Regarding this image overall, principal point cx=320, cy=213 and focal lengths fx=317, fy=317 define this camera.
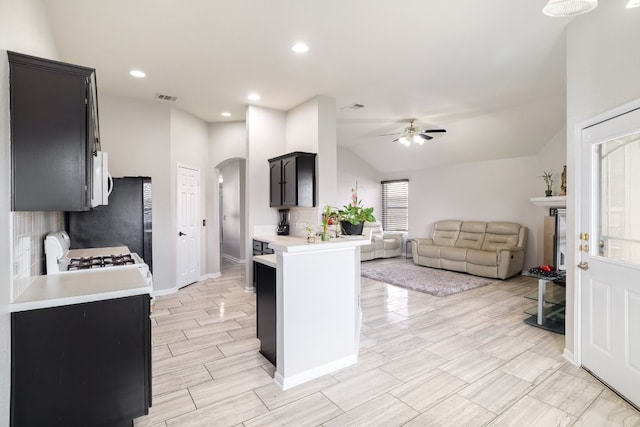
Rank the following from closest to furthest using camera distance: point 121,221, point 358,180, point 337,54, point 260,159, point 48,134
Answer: point 48,134 → point 337,54 → point 121,221 → point 260,159 → point 358,180

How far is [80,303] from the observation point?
1.78 meters

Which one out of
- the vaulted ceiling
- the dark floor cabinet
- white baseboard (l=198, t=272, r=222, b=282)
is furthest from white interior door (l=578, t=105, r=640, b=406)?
white baseboard (l=198, t=272, r=222, b=282)

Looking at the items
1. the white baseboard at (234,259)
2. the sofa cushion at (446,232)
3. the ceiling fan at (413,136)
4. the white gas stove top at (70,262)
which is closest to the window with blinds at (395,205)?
the sofa cushion at (446,232)

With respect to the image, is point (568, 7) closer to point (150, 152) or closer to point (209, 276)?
point (150, 152)

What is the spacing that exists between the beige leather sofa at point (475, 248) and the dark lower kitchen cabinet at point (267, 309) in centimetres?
499

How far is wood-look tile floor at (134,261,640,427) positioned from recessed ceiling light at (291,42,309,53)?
312 cm

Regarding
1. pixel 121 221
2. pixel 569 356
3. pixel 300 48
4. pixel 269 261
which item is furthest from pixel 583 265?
pixel 121 221

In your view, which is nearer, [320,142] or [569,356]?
[569,356]

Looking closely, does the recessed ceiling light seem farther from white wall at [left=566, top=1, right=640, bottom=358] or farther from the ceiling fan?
the ceiling fan

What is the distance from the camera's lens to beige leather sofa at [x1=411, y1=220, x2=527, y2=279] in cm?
612

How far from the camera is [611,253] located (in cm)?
247

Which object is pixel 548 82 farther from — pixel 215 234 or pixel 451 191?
pixel 215 234

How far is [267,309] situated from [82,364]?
1353 mm

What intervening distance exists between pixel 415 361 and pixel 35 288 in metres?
2.91
